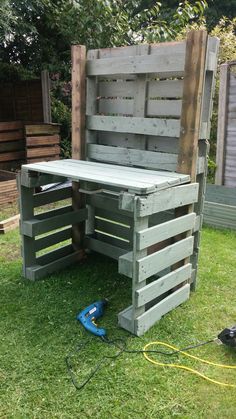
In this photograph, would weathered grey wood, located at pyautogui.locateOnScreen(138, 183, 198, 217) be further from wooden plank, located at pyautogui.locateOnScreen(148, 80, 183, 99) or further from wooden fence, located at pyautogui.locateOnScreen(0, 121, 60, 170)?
wooden fence, located at pyautogui.locateOnScreen(0, 121, 60, 170)

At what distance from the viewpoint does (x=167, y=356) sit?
8.69ft

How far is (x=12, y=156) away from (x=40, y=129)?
1101 mm

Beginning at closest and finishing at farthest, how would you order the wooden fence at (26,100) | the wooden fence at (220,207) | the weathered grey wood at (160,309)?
the weathered grey wood at (160,309)
the wooden fence at (220,207)
the wooden fence at (26,100)

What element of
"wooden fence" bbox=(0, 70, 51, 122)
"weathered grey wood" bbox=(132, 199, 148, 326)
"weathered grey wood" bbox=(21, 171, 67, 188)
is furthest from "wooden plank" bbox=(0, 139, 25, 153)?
"weathered grey wood" bbox=(132, 199, 148, 326)

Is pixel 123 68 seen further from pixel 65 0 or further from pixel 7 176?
pixel 65 0

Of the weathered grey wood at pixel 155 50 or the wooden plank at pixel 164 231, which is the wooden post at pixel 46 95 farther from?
the wooden plank at pixel 164 231

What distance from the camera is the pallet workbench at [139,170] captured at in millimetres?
2762

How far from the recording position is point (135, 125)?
3293 mm

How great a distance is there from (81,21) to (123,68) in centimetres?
492

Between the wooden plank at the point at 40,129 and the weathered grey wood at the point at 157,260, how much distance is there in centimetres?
506

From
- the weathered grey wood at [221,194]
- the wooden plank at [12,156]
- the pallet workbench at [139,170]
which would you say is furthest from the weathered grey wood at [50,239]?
the wooden plank at [12,156]

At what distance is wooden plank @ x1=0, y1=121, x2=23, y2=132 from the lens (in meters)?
7.80

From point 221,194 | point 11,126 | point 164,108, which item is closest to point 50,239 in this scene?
point 164,108

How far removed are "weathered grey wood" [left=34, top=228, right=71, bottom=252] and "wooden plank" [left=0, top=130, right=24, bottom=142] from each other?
180 inches
